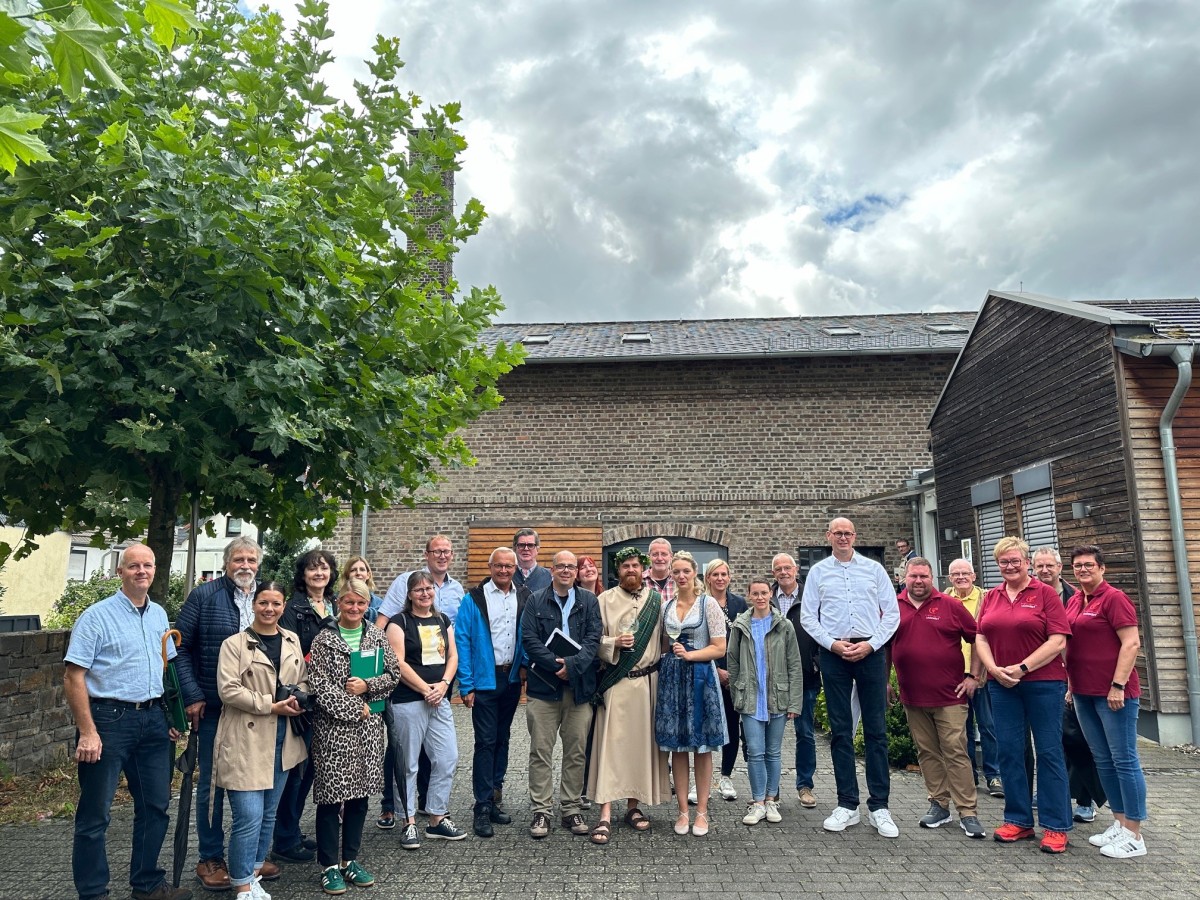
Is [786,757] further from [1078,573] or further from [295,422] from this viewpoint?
[295,422]

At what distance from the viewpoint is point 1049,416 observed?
10.5 m

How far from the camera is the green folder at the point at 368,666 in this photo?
4648 mm

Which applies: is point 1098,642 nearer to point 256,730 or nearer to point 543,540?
point 256,730

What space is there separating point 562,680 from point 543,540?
10344mm

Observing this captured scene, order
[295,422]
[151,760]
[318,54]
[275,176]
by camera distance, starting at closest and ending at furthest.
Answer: [151,760] < [295,422] < [275,176] < [318,54]

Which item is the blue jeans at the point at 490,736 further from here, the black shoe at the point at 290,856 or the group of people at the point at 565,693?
the black shoe at the point at 290,856

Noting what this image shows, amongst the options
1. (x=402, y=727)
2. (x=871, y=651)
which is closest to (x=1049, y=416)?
(x=871, y=651)

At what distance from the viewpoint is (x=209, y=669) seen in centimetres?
466

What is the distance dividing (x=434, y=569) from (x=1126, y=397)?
25.0ft

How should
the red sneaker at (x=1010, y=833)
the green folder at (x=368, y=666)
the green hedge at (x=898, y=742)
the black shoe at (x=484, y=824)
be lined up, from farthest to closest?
the green hedge at (x=898, y=742), the black shoe at (x=484, y=824), the red sneaker at (x=1010, y=833), the green folder at (x=368, y=666)

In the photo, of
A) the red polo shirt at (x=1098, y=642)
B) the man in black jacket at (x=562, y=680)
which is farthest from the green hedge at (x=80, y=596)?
the red polo shirt at (x=1098, y=642)

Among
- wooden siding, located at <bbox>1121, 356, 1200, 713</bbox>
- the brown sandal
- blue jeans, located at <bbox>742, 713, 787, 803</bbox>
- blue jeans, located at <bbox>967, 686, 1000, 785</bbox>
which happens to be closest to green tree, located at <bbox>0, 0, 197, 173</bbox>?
the brown sandal

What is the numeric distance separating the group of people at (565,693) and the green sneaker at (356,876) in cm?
1

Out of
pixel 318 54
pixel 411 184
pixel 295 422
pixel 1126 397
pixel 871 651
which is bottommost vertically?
pixel 871 651
